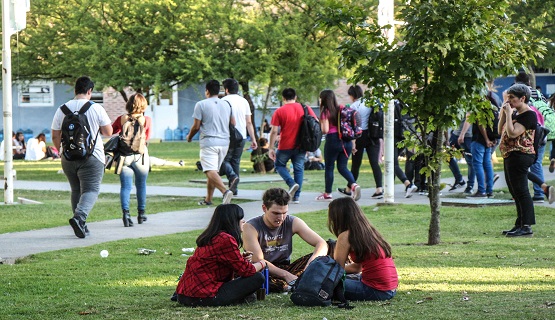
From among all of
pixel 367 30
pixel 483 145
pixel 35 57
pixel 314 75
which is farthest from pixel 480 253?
pixel 35 57

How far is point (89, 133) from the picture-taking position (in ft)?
38.3

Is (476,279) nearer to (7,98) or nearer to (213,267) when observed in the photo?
(213,267)

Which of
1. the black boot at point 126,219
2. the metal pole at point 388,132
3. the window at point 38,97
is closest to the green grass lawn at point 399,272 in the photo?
the metal pole at point 388,132

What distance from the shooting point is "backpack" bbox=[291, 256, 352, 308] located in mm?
7246

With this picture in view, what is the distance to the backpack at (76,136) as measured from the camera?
1159cm

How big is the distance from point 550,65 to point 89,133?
91.1 feet

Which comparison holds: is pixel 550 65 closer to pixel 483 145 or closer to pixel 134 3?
pixel 134 3

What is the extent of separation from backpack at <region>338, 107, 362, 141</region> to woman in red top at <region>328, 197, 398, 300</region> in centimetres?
818

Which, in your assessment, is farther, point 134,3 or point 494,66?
point 134,3

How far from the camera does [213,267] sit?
743 cm

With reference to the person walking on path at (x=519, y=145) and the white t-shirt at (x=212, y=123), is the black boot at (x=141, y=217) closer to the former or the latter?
the white t-shirt at (x=212, y=123)

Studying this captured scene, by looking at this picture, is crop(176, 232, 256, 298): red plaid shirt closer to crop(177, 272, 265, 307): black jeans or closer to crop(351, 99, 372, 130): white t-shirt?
crop(177, 272, 265, 307): black jeans

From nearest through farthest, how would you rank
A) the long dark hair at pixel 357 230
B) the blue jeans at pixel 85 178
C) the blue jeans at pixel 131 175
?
the long dark hair at pixel 357 230, the blue jeans at pixel 85 178, the blue jeans at pixel 131 175

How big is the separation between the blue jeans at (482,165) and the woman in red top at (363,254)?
28.5 ft
